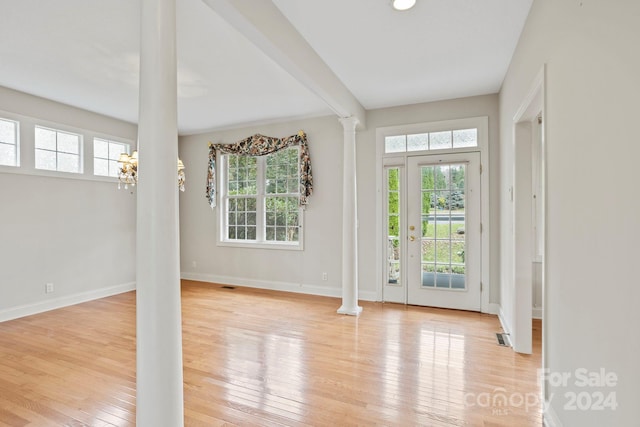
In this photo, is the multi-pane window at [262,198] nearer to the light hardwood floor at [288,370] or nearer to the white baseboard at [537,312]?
the light hardwood floor at [288,370]

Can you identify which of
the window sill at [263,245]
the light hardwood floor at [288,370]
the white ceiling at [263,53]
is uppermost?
the white ceiling at [263,53]

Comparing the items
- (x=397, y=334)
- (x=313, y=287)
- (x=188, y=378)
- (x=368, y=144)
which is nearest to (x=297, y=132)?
(x=368, y=144)

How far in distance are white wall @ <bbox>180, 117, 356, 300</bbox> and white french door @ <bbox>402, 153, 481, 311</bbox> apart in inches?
36.8

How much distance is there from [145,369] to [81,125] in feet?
16.0

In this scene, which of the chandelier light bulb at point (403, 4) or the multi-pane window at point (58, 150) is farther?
the multi-pane window at point (58, 150)

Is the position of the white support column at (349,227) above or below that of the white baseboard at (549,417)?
above

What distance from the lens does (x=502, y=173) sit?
12.8 ft

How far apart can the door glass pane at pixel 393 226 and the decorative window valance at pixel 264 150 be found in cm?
126

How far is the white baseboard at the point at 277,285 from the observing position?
508 centimetres

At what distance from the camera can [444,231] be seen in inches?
175

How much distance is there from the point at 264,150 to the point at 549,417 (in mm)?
4875

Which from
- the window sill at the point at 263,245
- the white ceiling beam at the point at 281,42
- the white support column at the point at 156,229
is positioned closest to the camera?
the white support column at the point at 156,229

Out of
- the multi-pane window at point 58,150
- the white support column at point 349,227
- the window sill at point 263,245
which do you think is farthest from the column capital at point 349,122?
the multi-pane window at point 58,150

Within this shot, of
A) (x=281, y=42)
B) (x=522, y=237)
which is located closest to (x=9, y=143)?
(x=281, y=42)
